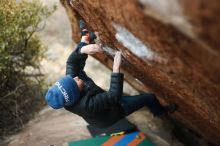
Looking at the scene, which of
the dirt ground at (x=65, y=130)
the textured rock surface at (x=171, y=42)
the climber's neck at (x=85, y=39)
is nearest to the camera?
the textured rock surface at (x=171, y=42)

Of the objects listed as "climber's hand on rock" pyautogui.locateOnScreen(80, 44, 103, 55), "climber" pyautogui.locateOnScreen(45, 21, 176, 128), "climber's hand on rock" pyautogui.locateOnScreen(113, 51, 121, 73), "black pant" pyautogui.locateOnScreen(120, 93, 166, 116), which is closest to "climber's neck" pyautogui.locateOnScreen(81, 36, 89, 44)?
"climber" pyautogui.locateOnScreen(45, 21, 176, 128)

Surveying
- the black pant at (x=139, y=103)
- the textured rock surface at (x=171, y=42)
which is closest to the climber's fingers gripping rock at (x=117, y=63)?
the textured rock surface at (x=171, y=42)

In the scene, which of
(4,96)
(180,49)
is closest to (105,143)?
(4,96)

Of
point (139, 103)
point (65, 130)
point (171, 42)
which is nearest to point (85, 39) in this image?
point (139, 103)

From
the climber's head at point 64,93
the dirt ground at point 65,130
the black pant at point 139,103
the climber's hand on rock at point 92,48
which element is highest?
the climber's hand on rock at point 92,48

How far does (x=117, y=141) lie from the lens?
6801 millimetres

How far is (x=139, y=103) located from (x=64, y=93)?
1540mm

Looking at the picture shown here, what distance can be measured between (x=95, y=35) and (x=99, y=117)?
4.11 feet

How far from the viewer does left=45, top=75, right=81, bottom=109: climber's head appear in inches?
218

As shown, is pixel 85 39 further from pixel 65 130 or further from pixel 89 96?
pixel 65 130

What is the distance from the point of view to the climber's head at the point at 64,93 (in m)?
5.55

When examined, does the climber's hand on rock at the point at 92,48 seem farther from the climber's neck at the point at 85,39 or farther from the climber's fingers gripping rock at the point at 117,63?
the climber's fingers gripping rock at the point at 117,63

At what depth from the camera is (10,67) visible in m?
8.59

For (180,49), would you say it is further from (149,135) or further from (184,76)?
(149,135)
